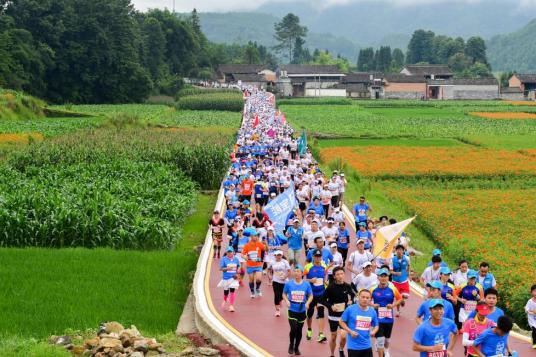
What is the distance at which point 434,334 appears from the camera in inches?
439

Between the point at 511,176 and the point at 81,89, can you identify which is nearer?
the point at 511,176

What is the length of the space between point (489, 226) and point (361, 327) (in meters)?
17.0

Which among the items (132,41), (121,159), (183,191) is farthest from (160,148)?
(132,41)

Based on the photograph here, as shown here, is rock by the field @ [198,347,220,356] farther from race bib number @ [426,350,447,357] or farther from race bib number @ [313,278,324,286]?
race bib number @ [426,350,447,357]

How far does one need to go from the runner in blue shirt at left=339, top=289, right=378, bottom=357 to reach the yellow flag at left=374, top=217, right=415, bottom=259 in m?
4.99

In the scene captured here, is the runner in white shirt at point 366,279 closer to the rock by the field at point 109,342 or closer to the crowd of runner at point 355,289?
the crowd of runner at point 355,289

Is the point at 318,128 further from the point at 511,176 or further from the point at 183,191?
the point at 183,191

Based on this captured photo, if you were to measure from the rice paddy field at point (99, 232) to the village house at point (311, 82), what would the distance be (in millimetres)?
106297

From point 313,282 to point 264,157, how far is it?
26.5 meters

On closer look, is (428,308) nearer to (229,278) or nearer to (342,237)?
(229,278)

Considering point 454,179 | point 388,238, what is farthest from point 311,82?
point 388,238

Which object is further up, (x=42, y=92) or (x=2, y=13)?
(x=2, y=13)

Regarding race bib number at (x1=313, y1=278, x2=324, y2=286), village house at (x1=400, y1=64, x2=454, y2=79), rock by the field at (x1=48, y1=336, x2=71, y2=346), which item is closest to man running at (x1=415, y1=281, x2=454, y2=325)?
race bib number at (x1=313, y1=278, x2=324, y2=286)

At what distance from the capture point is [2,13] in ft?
337
